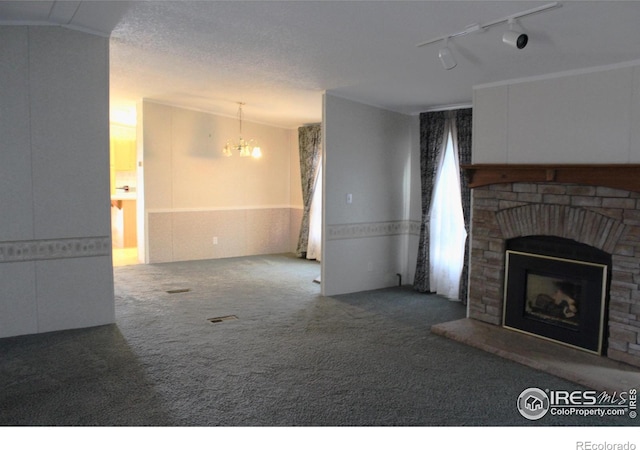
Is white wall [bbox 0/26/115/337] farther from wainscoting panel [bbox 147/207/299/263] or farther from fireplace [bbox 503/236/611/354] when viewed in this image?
fireplace [bbox 503/236/611/354]

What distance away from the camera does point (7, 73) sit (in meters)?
4.13

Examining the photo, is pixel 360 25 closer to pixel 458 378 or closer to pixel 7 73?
pixel 458 378

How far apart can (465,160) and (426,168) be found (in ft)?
2.00

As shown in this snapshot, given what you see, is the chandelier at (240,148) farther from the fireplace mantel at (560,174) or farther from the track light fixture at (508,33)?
the track light fixture at (508,33)

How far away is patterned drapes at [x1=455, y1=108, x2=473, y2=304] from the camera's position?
5.85 m

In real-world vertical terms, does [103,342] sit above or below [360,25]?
below

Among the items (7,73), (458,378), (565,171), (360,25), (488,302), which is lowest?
(458,378)

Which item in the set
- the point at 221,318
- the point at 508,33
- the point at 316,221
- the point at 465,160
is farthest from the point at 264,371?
the point at 316,221

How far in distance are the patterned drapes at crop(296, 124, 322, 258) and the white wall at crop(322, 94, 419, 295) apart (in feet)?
7.29

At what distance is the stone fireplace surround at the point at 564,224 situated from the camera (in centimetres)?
380

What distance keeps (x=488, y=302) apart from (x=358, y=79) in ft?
8.43

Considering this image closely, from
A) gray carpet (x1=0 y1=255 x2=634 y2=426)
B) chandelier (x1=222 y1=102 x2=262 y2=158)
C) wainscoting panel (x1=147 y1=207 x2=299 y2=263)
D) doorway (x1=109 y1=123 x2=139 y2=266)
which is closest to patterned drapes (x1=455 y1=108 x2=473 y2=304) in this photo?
gray carpet (x1=0 y1=255 x2=634 y2=426)

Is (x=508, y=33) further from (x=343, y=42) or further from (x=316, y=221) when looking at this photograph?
(x=316, y=221)

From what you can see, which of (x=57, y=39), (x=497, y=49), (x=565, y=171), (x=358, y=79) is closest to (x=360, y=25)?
(x=497, y=49)
